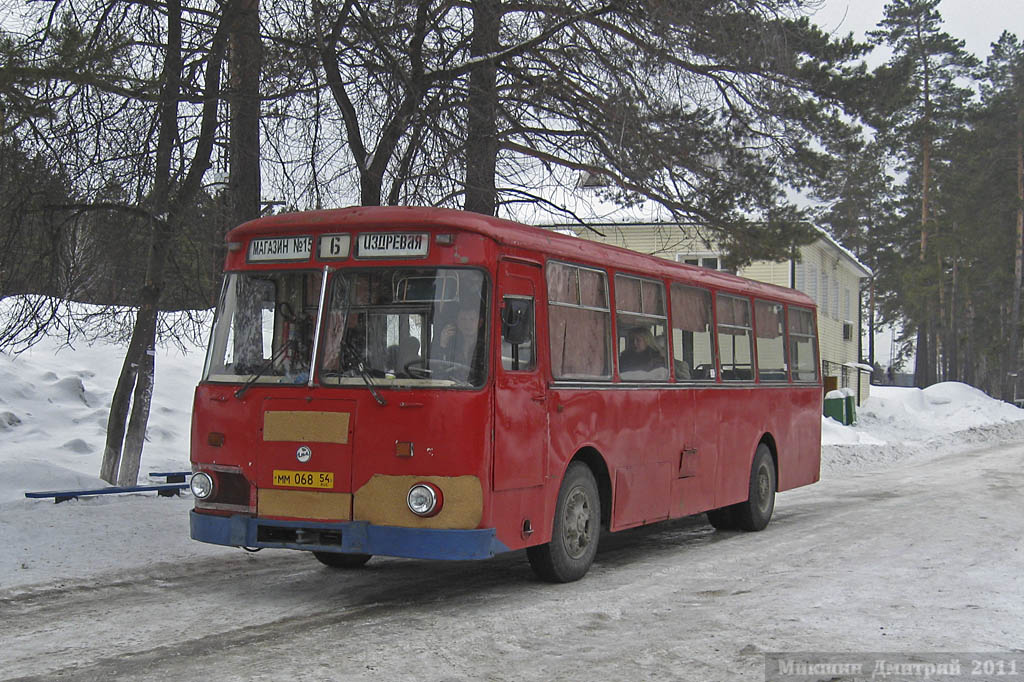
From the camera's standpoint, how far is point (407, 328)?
334 inches

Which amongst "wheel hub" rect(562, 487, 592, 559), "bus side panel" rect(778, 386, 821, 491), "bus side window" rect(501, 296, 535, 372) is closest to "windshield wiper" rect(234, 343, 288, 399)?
"bus side window" rect(501, 296, 535, 372)

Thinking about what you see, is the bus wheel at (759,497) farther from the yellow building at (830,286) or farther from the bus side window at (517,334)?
the yellow building at (830,286)

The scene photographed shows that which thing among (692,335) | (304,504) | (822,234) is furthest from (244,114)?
(822,234)

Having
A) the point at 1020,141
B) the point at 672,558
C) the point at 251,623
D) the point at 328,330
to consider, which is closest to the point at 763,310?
the point at 672,558

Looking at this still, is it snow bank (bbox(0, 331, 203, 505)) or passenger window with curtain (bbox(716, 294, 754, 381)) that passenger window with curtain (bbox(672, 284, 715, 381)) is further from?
snow bank (bbox(0, 331, 203, 505))

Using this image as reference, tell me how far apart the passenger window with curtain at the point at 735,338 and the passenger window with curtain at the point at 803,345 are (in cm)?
164

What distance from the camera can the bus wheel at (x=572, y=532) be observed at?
9.39 metres

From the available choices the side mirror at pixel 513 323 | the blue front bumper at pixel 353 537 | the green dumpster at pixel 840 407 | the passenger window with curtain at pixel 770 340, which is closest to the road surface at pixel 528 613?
the blue front bumper at pixel 353 537

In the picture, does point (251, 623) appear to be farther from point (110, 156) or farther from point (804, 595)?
point (110, 156)

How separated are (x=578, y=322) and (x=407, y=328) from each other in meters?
1.93

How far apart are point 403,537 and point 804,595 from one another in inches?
121

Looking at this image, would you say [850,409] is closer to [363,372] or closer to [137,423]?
[137,423]

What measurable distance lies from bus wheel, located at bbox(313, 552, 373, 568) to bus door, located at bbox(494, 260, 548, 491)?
2.16 meters

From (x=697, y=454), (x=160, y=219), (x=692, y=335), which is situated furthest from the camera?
(x=160, y=219)
